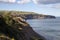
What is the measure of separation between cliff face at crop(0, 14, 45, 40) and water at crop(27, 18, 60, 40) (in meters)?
0.13

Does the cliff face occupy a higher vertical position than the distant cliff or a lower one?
lower

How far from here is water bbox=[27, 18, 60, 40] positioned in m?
4.83

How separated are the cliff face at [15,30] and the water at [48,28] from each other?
0.42ft

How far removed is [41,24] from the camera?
16.1 feet

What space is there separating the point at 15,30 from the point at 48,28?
3.18 ft

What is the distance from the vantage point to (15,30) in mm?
4820

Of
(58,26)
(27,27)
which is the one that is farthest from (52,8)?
(27,27)

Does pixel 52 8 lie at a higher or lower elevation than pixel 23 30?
higher

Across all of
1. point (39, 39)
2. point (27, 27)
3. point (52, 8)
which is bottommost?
point (39, 39)

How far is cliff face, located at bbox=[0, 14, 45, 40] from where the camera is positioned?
4.80 meters

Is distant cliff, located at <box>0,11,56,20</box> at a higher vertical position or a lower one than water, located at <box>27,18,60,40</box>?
higher

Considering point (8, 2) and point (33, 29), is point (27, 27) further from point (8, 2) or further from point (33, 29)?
point (8, 2)

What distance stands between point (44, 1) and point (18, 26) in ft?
3.57

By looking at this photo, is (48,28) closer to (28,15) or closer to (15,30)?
(28,15)
